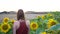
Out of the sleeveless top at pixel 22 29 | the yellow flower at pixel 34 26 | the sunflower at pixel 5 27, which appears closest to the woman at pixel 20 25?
the sleeveless top at pixel 22 29

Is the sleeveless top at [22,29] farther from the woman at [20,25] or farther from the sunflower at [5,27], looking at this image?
the sunflower at [5,27]

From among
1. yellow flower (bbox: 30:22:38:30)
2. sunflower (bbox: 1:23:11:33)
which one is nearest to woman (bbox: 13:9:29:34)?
yellow flower (bbox: 30:22:38:30)

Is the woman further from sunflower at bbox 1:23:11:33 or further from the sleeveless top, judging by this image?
sunflower at bbox 1:23:11:33

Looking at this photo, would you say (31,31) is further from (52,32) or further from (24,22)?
(52,32)

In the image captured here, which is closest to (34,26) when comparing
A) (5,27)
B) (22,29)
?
(22,29)

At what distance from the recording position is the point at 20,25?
8.79 feet

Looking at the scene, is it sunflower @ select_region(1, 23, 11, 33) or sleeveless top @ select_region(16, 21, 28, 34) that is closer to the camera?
sleeveless top @ select_region(16, 21, 28, 34)

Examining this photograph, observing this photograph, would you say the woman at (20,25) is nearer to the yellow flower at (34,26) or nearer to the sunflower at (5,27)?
the yellow flower at (34,26)

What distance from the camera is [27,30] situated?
2.77 meters

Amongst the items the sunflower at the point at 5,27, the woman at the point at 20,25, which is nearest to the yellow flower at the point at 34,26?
the woman at the point at 20,25

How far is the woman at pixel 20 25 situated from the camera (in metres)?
2.66

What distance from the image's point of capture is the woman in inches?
105

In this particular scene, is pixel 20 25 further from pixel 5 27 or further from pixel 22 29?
pixel 5 27

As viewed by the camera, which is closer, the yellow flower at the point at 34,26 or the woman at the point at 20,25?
the woman at the point at 20,25
